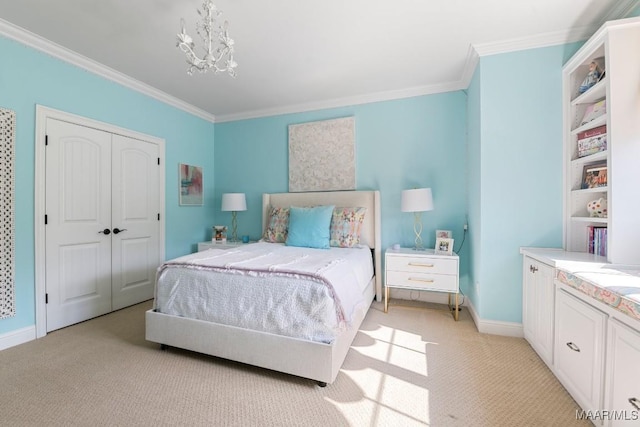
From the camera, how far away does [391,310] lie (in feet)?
9.77

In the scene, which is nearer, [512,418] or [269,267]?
[512,418]

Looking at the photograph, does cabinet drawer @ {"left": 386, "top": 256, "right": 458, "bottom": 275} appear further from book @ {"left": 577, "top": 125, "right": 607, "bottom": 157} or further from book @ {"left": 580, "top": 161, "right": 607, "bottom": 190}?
book @ {"left": 577, "top": 125, "right": 607, "bottom": 157}

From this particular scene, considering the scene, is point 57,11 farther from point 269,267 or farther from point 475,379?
point 475,379

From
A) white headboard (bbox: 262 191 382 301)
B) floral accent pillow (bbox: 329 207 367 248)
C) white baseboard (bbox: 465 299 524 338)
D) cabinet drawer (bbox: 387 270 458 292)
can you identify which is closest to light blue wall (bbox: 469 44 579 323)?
white baseboard (bbox: 465 299 524 338)

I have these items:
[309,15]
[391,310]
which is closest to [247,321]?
[391,310]

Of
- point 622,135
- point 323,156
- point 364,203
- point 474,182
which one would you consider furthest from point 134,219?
point 622,135

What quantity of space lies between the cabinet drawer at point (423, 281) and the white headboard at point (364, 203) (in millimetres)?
416

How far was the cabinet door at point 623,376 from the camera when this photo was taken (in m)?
1.10

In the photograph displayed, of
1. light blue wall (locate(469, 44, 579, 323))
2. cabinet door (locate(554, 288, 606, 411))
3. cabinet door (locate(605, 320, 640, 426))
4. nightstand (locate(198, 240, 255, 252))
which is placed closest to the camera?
cabinet door (locate(605, 320, 640, 426))

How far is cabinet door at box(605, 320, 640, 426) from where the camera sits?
3.62 feet

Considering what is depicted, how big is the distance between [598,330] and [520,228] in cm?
116

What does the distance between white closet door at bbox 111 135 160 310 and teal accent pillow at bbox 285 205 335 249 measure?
1.77 meters

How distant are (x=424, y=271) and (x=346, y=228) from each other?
3.12 feet

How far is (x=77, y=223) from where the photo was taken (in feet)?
8.61
